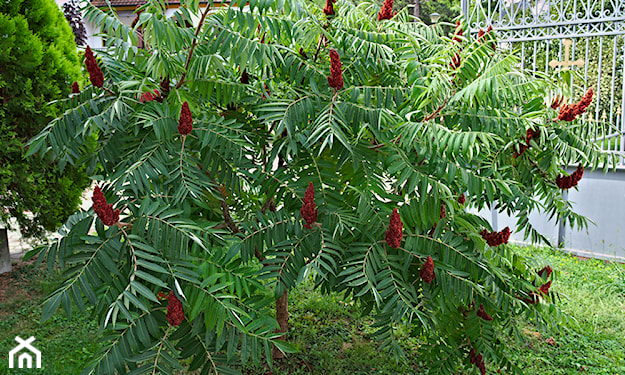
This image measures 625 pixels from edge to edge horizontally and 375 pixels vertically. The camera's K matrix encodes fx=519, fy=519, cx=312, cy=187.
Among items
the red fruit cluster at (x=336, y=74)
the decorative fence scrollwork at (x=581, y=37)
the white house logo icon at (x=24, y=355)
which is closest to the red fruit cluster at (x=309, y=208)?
the red fruit cluster at (x=336, y=74)

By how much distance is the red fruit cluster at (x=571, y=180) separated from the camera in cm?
284

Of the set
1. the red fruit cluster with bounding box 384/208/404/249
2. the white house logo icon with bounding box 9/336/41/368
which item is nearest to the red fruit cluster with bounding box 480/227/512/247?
the red fruit cluster with bounding box 384/208/404/249

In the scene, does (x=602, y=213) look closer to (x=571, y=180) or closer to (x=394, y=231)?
(x=571, y=180)

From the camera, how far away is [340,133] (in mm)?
2074

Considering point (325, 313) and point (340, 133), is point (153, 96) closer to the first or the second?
point (340, 133)

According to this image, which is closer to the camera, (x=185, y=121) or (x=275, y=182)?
(x=185, y=121)

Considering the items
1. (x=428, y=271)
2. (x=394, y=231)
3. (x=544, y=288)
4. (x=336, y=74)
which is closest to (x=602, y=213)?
(x=544, y=288)

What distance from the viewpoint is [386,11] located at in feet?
8.52

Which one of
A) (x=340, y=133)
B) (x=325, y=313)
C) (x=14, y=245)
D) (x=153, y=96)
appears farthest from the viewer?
(x=14, y=245)

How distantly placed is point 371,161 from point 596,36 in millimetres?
4654

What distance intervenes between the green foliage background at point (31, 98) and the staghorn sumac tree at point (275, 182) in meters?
2.75

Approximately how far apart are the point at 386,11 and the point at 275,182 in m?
1.04

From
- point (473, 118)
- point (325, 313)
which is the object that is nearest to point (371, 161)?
point (473, 118)

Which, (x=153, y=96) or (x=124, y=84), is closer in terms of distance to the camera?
(x=124, y=84)
